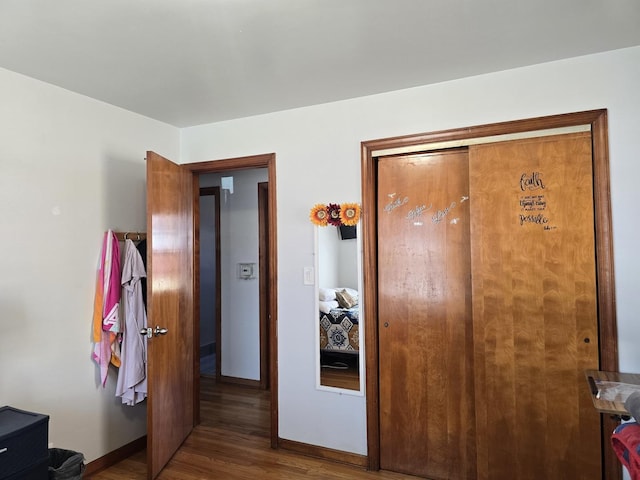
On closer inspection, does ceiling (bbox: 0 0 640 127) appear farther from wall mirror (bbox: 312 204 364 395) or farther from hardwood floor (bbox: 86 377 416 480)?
hardwood floor (bbox: 86 377 416 480)

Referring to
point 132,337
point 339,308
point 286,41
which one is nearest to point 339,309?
point 339,308

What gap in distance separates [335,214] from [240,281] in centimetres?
201

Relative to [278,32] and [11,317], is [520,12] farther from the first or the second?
[11,317]

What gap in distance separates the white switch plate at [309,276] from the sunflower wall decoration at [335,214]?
345 millimetres

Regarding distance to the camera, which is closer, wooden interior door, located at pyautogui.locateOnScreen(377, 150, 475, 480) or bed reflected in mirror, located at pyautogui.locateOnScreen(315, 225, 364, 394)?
wooden interior door, located at pyautogui.locateOnScreen(377, 150, 475, 480)

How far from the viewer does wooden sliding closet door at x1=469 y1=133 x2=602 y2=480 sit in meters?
2.21

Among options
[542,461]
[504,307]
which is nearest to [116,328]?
[504,307]

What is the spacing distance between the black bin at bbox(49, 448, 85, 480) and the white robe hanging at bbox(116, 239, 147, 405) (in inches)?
22.9

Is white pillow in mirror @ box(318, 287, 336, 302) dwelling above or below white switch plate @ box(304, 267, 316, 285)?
below

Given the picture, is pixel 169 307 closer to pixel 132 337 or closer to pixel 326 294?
pixel 132 337

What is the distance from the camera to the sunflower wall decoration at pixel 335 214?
273 cm

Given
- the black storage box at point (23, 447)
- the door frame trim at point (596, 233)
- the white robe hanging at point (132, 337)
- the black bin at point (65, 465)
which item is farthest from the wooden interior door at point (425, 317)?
the black storage box at point (23, 447)

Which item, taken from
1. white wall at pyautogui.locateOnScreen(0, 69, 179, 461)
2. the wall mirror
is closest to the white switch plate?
the wall mirror

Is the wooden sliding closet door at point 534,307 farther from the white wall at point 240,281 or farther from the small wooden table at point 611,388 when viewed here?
the white wall at point 240,281
